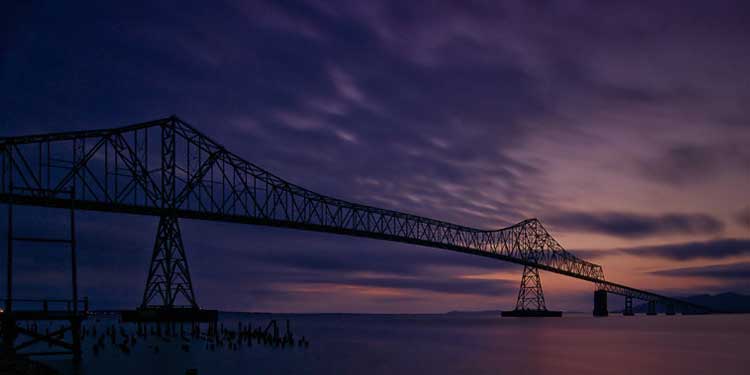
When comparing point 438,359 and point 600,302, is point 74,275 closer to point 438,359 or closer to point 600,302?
point 438,359

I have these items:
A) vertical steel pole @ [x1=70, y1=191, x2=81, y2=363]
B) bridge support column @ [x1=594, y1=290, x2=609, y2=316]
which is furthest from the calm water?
bridge support column @ [x1=594, y1=290, x2=609, y2=316]

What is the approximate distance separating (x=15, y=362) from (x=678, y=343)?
6701 cm

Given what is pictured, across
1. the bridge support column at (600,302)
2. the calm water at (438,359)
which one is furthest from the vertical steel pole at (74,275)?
the bridge support column at (600,302)

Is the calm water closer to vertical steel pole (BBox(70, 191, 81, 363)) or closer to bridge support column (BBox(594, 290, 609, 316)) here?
vertical steel pole (BBox(70, 191, 81, 363))

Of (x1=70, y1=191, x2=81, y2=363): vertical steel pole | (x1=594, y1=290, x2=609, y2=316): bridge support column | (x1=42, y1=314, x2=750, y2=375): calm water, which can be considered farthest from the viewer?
(x1=594, y1=290, x2=609, y2=316): bridge support column

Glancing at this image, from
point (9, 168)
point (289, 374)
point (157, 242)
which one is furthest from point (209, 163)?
point (289, 374)

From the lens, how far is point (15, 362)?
2616cm

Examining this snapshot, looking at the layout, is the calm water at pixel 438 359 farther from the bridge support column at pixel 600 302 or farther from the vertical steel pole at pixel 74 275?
the bridge support column at pixel 600 302

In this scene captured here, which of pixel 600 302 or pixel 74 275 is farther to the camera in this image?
pixel 600 302

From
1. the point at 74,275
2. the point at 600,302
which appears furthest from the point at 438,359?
the point at 600,302

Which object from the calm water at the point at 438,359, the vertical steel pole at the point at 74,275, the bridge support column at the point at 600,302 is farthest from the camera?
the bridge support column at the point at 600,302

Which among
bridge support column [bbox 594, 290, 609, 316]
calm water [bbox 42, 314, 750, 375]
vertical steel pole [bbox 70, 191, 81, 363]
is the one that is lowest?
bridge support column [bbox 594, 290, 609, 316]

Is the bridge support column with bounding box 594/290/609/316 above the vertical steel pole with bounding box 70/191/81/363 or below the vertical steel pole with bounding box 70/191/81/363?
below

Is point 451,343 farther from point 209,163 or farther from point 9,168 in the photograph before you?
point 9,168
